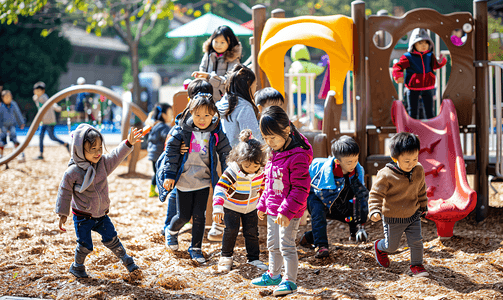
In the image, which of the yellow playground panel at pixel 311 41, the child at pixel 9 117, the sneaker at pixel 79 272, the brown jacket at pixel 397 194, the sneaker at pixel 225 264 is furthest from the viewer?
the child at pixel 9 117

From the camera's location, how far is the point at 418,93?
6.03m

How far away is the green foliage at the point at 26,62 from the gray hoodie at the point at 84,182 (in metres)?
23.1

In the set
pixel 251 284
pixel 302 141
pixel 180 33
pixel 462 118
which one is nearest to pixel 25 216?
pixel 251 284

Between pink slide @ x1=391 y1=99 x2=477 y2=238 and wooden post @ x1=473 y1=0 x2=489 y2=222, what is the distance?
318 mm

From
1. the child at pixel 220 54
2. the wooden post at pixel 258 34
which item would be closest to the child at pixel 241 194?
the child at pixel 220 54

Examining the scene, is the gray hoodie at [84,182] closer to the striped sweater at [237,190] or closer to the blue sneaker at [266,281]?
the striped sweater at [237,190]

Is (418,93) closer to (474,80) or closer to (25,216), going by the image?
(474,80)

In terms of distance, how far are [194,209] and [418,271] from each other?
1991mm

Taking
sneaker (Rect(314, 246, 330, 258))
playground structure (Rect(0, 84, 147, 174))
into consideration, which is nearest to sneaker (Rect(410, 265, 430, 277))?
sneaker (Rect(314, 246, 330, 258))

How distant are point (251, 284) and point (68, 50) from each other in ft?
87.6

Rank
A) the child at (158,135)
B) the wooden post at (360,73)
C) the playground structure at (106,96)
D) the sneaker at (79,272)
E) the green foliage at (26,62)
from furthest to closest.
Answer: the green foliage at (26,62), the playground structure at (106,96), the child at (158,135), the wooden post at (360,73), the sneaker at (79,272)

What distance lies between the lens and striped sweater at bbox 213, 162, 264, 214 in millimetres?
3844

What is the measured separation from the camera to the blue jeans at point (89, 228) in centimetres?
378

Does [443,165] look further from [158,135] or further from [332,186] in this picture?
[158,135]
